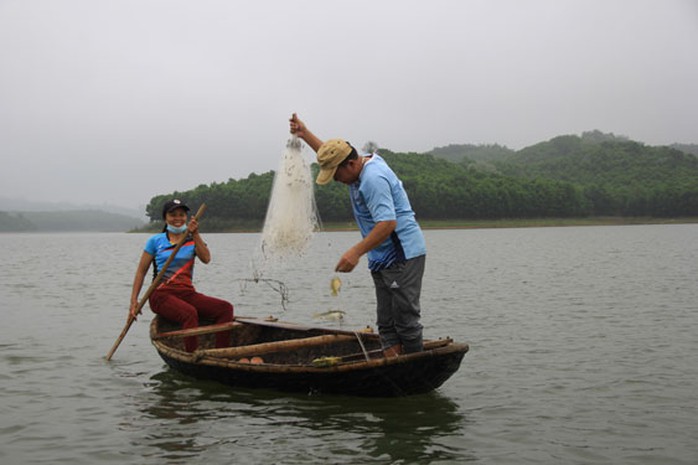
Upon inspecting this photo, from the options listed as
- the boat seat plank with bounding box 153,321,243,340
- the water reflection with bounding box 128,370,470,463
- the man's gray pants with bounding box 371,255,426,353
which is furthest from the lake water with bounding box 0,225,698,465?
the man's gray pants with bounding box 371,255,426,353

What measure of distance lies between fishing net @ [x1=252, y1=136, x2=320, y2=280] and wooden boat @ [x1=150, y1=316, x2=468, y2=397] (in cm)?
136

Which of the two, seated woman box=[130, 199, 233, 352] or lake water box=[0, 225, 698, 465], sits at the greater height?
seated woman box=[130, 199, 233, 352]

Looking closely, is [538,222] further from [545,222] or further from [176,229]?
[176,229]

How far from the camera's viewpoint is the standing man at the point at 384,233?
671cm

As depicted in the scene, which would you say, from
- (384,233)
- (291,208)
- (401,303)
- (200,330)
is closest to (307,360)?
(200,330)

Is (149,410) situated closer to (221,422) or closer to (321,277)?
(221,422)

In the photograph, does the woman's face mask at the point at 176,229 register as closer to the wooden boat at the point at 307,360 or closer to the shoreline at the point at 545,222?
the wooden boat at the point at 307,360

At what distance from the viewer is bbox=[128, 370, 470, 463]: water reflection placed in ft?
22.0

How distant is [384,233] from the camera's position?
6.66 m

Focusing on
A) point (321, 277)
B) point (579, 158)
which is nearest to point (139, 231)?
point (579, 158)

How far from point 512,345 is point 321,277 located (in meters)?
16.1

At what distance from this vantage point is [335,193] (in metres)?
81.6

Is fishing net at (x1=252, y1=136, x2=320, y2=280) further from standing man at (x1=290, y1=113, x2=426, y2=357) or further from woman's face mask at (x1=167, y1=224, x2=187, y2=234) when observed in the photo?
woman's face mask at (x1=167, y1=224, x2=187, y2=234)

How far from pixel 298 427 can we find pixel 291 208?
2.56 meters
